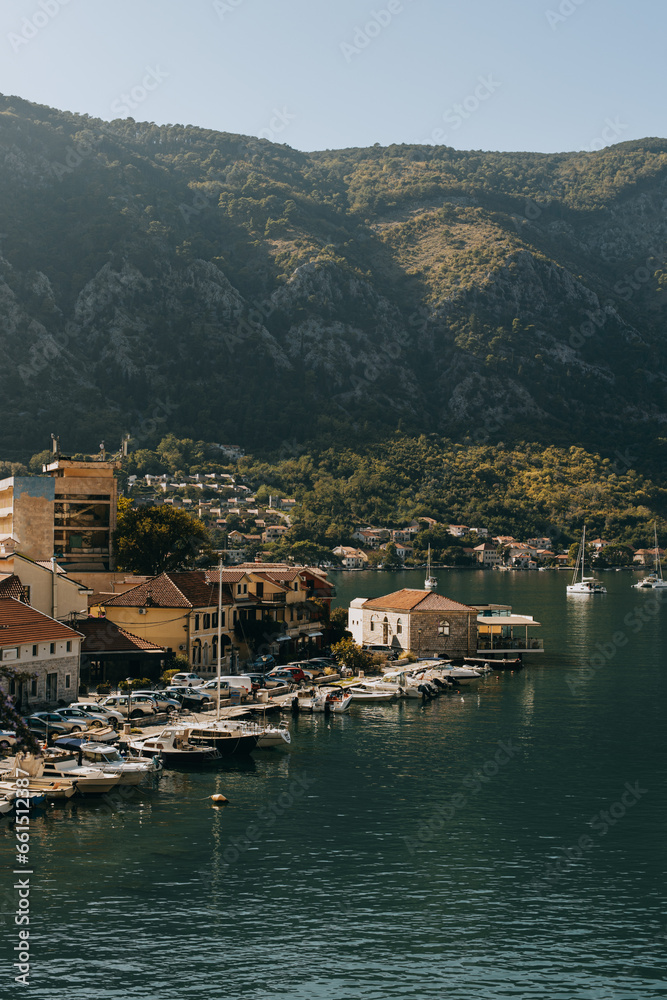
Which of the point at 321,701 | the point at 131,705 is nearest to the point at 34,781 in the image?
the point at 131,705

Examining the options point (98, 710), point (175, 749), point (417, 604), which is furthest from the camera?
point (417, 604)

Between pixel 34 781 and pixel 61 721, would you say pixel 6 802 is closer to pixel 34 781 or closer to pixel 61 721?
pixel 34 781

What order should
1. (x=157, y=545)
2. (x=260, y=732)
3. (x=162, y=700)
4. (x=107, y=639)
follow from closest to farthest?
(x=260, y=732) → (x=162, y=700) → (x=107, y=639) → (x=157, y=545)

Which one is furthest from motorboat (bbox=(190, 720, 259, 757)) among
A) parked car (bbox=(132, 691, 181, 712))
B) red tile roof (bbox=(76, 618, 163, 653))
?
A: red tile roof (bbox=(76, 618, 163, 653))

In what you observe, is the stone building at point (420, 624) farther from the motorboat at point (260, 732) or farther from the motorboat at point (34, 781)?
the motorboat at point (34, 781)

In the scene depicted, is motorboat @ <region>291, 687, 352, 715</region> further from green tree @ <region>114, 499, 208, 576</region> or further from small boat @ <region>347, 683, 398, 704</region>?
green tree @ <region>114, 499, 208, 576</region>

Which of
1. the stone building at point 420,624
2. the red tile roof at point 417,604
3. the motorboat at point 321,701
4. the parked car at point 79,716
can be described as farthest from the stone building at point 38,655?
the red tile roof at point 417,604

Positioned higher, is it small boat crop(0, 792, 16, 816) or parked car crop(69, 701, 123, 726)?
parked car crop(69, 701, 123, 726)
